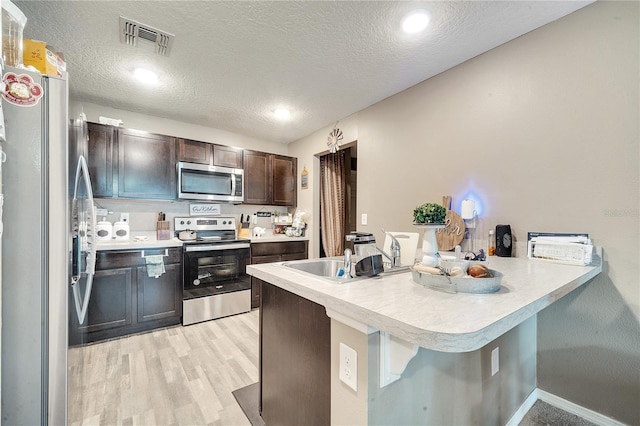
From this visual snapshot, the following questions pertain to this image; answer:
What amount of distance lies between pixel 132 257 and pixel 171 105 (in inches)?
65.5

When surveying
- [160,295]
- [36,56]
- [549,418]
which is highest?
[36,56]

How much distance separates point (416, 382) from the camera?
1017 millimetres

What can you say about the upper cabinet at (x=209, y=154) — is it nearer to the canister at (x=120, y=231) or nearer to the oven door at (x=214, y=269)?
the canister at (x=120, y=231)

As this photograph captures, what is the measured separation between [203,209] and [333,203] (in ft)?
5.89

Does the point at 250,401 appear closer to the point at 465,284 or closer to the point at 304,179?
the point at 465,284

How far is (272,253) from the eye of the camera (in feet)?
11.6

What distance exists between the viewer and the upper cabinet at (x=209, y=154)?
3.15 meters

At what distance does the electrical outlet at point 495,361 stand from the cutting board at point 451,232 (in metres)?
0.82

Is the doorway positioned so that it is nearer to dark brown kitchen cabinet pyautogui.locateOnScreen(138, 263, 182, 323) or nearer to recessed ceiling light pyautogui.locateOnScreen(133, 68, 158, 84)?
dark brown kitchen cabinet pyautogui.locateOnScreen(138, 263, 182, 323)

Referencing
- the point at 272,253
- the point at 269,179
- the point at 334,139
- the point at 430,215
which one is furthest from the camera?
the point at 269,179

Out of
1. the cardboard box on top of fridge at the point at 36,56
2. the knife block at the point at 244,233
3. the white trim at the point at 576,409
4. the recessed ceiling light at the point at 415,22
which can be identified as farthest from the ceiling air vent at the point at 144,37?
the white trim at the point at 576,409

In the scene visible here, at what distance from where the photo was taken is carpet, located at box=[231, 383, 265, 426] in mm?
1531

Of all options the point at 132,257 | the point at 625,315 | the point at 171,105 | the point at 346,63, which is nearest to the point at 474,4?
the point at 346,63

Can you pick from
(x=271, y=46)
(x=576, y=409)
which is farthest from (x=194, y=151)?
(x=576, y=409)
